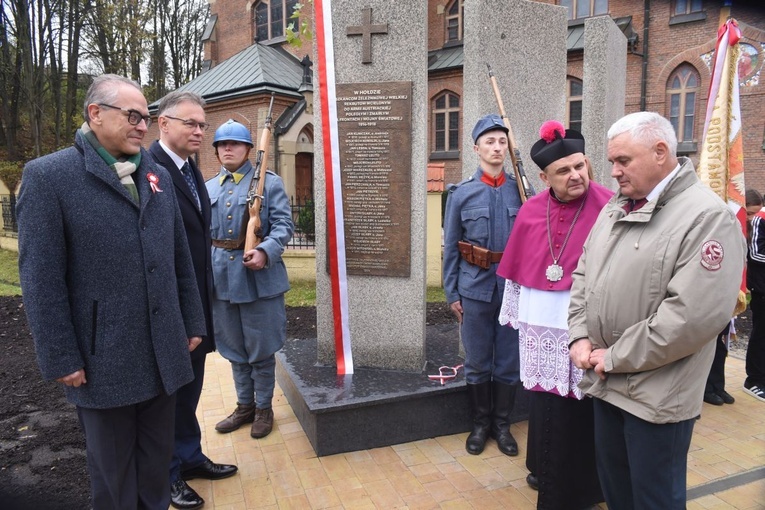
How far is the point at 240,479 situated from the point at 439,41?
921 inches

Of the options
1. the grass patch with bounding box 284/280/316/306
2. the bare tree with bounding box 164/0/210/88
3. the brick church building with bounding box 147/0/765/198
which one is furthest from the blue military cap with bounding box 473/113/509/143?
the bare tree with bounding box 164/0/210/88

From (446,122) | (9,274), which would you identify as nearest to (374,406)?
(9,274)

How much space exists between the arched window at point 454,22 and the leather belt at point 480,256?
21750 millimetres

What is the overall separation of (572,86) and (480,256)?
19.0 metres

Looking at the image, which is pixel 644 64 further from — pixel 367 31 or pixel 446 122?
pixel 367 31

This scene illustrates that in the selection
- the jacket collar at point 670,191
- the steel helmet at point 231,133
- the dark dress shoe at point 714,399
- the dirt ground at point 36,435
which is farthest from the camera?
the dark dress shoe at point 714,399

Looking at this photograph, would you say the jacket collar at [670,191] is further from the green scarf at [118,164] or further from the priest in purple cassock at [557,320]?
the green scarf at [118,164]

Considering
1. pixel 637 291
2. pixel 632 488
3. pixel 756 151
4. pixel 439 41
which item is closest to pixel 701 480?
pixel 632 488

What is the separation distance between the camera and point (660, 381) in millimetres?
2006

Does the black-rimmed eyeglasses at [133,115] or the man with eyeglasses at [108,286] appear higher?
the black-rimmed eyeglasses at [133,115]

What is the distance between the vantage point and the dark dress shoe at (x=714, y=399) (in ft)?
14.6

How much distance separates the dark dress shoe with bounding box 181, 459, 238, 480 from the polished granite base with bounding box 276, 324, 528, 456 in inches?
23.3

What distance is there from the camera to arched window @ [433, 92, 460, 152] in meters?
22.7

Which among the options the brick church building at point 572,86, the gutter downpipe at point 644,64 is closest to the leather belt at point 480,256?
the brick church building at point 572,86
